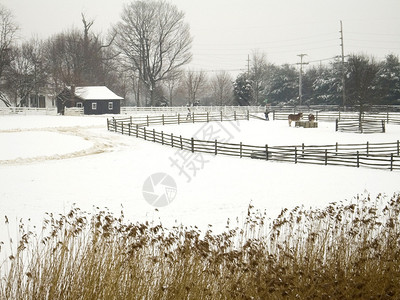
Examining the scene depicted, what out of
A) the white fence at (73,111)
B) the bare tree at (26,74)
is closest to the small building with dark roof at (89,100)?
the white fence at (73,111)

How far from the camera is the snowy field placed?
14.7 meters

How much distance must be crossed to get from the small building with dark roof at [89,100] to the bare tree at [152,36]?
12370 mm

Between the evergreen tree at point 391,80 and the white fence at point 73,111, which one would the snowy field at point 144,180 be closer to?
the white fence at point 73,111

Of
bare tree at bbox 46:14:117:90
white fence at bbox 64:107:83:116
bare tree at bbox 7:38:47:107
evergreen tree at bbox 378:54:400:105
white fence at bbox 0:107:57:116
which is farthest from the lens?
bare tree at bbox 46:14:117:90

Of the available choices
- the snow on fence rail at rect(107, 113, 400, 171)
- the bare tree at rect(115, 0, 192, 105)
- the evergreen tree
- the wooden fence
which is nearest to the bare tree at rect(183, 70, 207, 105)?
the bare tree at rect(115, 0, 192, 105)

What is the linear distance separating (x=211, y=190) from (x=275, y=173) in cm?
500

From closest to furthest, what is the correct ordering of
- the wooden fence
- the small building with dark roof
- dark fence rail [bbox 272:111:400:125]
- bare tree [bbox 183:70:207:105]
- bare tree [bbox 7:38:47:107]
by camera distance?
the wooden fence
dark fence rail [bbox 272:111:400:125]
the small building with dark roof
bare tree [bbox 7:38:47:107]
bare tree [bbox 183:70:207:105]

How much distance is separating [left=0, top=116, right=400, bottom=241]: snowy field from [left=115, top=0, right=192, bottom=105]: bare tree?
132 feet

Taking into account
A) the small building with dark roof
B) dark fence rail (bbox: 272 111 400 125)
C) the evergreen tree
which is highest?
the evergreen tree

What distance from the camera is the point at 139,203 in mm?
15844

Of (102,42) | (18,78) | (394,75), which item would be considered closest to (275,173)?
(394,75)

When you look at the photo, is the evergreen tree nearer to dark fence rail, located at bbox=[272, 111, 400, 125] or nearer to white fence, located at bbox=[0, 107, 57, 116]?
dark fence rail, located at bbox=[272, 111, 400, 125]

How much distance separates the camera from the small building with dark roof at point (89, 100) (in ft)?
191

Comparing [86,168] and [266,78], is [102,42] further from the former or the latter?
[86,168]
